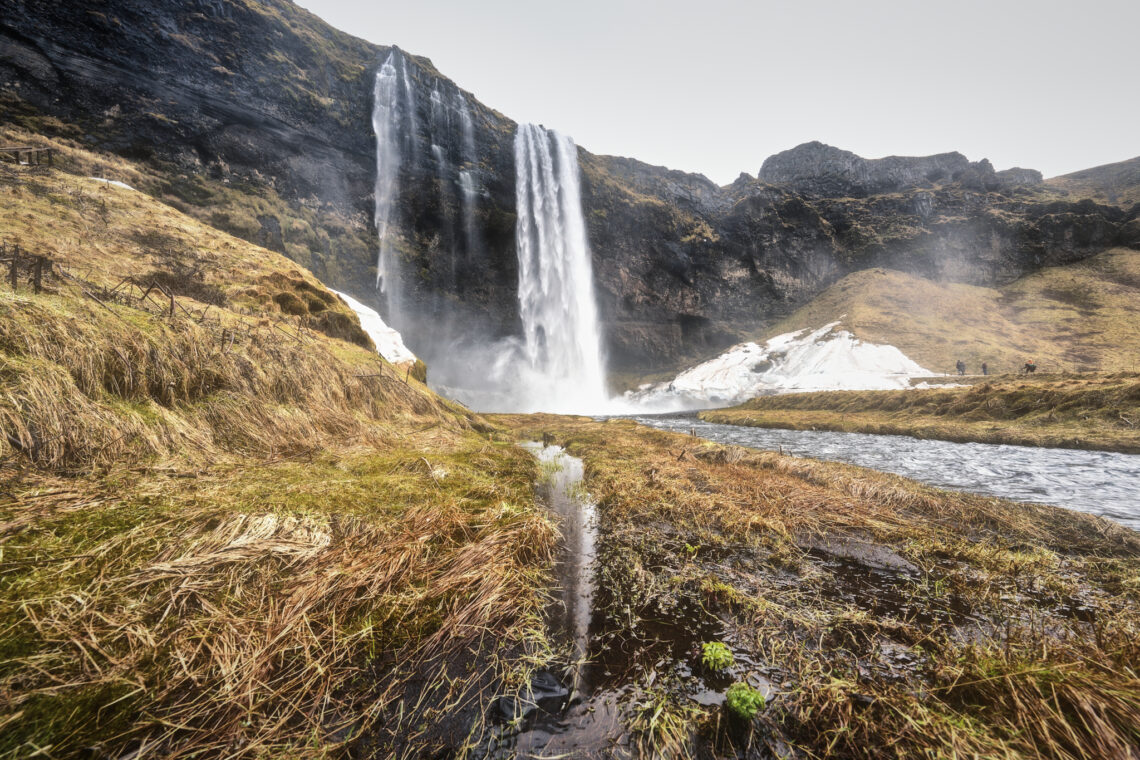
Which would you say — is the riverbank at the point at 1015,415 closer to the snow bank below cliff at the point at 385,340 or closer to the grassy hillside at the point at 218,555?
the grassy hillside at the point at 218,555

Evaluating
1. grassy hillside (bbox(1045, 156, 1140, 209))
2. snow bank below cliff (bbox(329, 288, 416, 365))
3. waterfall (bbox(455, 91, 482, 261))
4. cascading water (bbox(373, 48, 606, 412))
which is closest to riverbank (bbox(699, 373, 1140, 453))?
snow bank below cliff (bbox(329, 288, 416, 365))

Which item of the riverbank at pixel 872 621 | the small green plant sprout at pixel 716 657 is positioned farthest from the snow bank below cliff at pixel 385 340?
the small green plant sprout at pixel 716 657

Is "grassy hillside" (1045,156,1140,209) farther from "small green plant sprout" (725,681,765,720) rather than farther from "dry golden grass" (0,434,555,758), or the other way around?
"dry golden grass" (0,434,555,758)

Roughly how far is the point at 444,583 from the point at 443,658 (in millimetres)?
629

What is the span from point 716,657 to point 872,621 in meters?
1.52

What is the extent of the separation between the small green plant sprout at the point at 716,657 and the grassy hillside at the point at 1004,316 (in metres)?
52.3

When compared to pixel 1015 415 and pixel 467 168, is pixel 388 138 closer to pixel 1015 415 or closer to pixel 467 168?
pixel 467 168

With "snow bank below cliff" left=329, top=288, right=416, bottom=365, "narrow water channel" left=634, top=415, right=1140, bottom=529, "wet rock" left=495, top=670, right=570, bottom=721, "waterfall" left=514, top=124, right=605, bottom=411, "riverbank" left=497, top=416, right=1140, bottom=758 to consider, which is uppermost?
"waterfall" left=514, top=124, right=605, bottom=411

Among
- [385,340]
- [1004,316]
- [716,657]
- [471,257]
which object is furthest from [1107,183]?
[716,657]

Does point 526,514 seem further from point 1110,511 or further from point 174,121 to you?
point 174,121

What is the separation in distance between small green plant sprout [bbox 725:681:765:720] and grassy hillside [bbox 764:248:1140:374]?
52604 millimetres

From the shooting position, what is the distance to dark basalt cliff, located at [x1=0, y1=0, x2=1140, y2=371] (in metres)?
27.0

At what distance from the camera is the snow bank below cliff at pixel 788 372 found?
39.7 m

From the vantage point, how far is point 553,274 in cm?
5025
